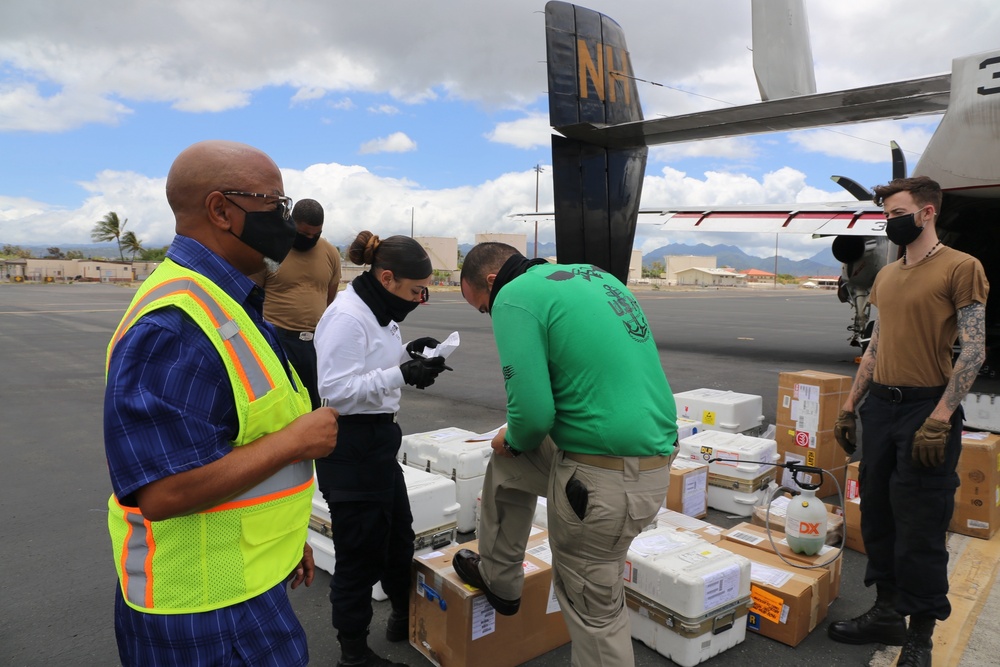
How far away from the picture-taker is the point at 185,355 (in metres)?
1.24

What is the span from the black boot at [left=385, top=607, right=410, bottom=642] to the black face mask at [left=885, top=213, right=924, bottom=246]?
294 centimetres

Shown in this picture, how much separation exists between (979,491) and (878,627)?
180 cm

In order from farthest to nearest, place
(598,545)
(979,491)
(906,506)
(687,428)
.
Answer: (687,428), (979,491), (906,506), (598,545)

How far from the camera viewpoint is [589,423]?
82.0 inches

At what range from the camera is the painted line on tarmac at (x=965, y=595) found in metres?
2.85

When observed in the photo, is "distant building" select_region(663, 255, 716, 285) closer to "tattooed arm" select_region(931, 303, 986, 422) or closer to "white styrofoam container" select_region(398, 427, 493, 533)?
"white styrofoam container" select_region(398, 427, 493, 533)

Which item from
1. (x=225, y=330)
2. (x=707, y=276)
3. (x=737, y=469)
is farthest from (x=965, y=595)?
(x=707, y=276)

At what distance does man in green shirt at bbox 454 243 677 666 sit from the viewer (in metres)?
2.06

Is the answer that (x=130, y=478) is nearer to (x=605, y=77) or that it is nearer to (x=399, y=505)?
(x=399, y=505)

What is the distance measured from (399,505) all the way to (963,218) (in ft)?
23.6

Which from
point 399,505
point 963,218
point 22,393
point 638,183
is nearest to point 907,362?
point 399,505

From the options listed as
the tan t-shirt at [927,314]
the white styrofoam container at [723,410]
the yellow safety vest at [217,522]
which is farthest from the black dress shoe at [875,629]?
the yellow safety vest at [217,522]

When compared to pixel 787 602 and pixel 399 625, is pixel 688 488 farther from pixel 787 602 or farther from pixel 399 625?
pixel 399 625

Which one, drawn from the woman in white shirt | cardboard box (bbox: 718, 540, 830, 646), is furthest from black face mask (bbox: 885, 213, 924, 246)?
the woman in white shirt
